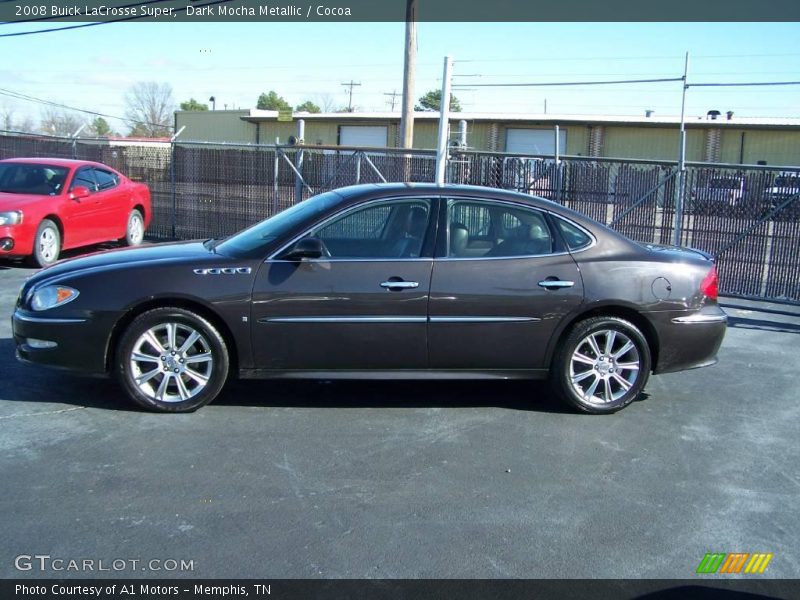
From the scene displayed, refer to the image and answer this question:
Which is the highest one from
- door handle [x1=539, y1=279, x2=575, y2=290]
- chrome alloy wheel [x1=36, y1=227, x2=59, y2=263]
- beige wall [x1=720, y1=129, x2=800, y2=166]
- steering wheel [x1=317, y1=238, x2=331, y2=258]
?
beige wall [x1=720, y1=129, x2=800, y2=166]

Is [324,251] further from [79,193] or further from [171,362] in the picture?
[79,193]

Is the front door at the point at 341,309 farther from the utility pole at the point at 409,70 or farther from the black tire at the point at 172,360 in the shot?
the utility pole at the point at 409,70

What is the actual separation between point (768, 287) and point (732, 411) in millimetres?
5016

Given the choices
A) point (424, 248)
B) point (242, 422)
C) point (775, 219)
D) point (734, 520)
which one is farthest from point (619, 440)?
point (775, 219)

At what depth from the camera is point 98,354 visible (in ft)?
18.4

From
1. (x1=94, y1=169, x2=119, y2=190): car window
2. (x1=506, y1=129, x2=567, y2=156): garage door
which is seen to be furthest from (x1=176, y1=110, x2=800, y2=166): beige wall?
(x1=94, y1=169, x2=119, y2=190): car window

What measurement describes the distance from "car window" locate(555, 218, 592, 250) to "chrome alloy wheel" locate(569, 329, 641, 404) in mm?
645

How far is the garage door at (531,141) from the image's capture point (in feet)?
125

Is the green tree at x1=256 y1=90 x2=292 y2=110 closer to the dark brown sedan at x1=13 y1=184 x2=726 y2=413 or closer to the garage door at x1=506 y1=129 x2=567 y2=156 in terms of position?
the garage door at x1=506 y1=129 x2=567 y2=156

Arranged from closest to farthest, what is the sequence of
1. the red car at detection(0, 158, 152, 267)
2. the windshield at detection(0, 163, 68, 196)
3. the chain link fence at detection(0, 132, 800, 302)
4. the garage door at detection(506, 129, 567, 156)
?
the chain link fence at detection(0, 132, 800, 302)
the red car at detection(0, 158, 152, 267)
the windshield at detection(0, 163, 68, 196)
the garage door at detection(506, 129, 567, 156)

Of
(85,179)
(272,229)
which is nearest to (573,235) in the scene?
(272,229)

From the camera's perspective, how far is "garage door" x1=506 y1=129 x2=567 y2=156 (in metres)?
38.0

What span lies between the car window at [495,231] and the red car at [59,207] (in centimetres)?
732

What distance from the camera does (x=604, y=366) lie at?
6.03m
